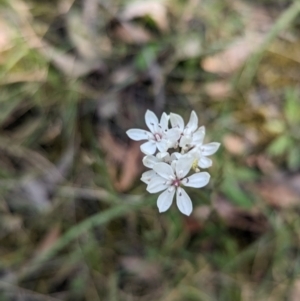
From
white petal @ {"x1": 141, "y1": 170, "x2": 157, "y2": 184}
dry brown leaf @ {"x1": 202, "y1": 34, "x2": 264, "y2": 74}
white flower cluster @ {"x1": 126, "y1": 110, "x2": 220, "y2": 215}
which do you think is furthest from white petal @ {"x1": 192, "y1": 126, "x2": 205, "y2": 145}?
dry brown leaf @ {"x1": 202, "y1": 34, "x2": 264, "y2": 74}

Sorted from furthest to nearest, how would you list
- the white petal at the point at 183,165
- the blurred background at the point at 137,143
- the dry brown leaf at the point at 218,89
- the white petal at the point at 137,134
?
the dry brown leaf at the point at 218,89, the blurred background at the point at 137,143, the white petal at the point at 137,134, the white petal at the point at 183,165

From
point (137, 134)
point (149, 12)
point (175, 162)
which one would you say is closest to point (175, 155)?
point (175, 162)

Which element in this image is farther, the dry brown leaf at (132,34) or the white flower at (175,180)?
the dry brown leaf at (132,34)

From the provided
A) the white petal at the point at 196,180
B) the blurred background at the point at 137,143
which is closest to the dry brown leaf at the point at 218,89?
the blurred background at the point at 137,143

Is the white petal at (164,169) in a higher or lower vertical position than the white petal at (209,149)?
lower

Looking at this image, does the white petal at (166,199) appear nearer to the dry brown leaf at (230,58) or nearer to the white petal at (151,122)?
the white petal at (151,122)

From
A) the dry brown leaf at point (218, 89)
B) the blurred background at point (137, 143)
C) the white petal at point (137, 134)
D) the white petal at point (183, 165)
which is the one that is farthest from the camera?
the dry brown leaf at point (218, 89)

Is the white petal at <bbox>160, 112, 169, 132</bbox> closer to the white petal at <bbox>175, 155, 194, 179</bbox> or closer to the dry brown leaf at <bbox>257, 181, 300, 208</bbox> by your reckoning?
the white petal at <bbox>175, 155, 194, 179</bbox>
